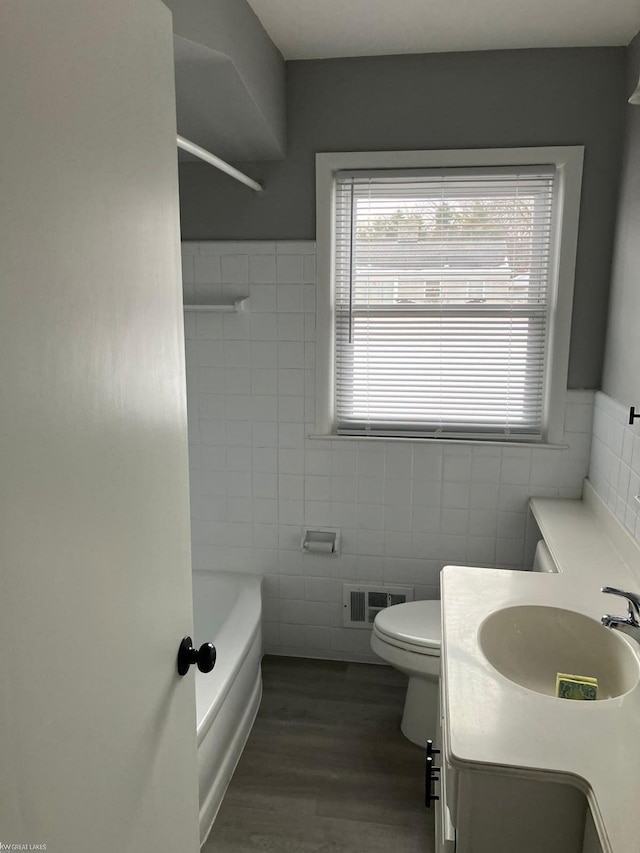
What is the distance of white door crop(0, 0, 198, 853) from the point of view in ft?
2.27

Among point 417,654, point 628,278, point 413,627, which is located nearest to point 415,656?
point 417,654

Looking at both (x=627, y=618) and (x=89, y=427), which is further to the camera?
(x=627, y=618)

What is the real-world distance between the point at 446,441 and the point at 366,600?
32.7 inches

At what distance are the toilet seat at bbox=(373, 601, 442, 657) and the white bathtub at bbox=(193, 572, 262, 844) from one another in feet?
1.76

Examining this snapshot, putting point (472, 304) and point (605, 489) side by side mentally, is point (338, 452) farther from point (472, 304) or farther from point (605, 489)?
point (605, 489)

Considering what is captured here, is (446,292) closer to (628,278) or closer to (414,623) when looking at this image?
(628,278)

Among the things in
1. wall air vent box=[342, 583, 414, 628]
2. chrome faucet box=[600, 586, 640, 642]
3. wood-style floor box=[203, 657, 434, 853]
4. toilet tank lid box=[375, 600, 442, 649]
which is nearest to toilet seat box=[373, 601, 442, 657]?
toilet tank lid box=[375, 600, 442, 649]

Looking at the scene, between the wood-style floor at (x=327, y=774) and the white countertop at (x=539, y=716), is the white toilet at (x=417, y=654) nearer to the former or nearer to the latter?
the wood-style floor at (x=327, y=774)

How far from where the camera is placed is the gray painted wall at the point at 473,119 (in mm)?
2541

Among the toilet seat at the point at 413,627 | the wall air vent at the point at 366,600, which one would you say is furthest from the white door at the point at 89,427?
the wall air vent at the point at 366,600

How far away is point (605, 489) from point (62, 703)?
2197mm

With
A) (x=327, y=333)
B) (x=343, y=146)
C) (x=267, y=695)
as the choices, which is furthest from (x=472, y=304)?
(x=267, y=695)

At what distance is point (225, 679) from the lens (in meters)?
2.26

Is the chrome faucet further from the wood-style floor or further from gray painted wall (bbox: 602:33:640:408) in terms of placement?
the wood-style floor
